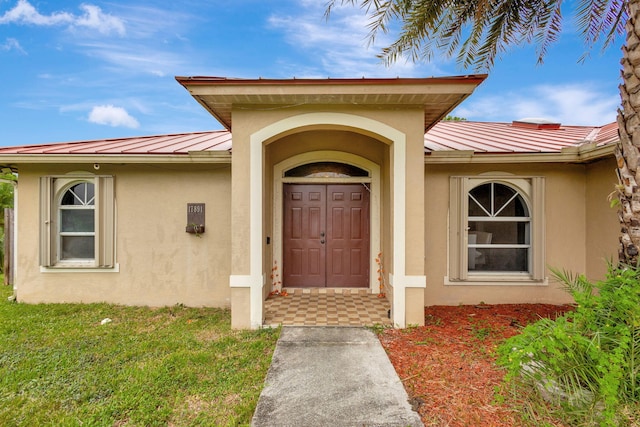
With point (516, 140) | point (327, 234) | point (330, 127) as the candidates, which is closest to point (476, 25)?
point (516, 140)

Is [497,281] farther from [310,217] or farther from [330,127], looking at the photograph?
[330,127]

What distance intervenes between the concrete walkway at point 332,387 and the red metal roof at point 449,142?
11.5 ft

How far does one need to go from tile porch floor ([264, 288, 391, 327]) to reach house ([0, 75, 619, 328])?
0.88ft

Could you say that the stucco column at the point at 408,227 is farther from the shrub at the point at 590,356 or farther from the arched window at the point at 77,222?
the arched window at the point at 77,222

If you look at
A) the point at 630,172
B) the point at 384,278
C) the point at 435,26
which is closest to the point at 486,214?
the point at 384,278

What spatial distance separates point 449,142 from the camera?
21.7 ft

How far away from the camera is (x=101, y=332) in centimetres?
460

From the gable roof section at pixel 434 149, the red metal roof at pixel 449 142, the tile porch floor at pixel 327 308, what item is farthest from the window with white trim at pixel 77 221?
the tile porch floor at pixel 327 308

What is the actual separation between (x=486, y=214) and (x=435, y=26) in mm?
3394

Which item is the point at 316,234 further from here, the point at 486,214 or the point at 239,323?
the point at 486,214

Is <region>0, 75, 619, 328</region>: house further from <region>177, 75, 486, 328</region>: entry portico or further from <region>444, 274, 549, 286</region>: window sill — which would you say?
<region>177, 75, 486, 328</region>: entry portico

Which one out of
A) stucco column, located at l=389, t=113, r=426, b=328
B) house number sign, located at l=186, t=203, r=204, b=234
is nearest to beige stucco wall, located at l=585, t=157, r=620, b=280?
stucco column, located at l=389, t=113, r=426, b=328

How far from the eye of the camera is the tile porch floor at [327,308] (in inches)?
193

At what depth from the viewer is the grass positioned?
2.75m
